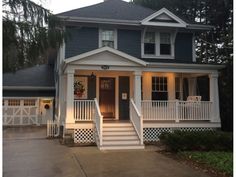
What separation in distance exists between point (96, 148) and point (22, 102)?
13320mm

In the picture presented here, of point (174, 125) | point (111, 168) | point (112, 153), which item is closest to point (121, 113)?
point (174, 125)

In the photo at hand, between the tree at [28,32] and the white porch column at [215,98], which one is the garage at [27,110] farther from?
the tree at [28,32]

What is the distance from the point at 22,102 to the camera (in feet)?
79.4

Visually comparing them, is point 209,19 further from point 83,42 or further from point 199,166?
point 199,166

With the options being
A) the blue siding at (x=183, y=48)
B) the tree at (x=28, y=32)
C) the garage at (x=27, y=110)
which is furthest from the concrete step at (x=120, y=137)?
the garage at (x=27, y=110)

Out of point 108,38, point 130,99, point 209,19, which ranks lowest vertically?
point 130,99

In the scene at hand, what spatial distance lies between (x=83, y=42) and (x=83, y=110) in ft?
12.0

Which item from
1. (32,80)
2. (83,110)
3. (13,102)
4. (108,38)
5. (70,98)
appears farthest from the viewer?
(32,80)

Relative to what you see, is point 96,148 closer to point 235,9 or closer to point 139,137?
point 139,137

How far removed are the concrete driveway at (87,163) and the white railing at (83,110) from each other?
1722 millimetres

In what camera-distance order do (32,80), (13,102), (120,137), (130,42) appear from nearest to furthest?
1. (120,137)
2. (130,42)
3. (13,102)
4. (32,80)

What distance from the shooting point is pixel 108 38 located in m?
16.2

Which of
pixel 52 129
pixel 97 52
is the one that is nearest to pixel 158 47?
pixel 97 52

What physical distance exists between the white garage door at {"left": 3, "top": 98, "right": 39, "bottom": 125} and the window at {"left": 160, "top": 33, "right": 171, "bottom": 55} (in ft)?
36.9
